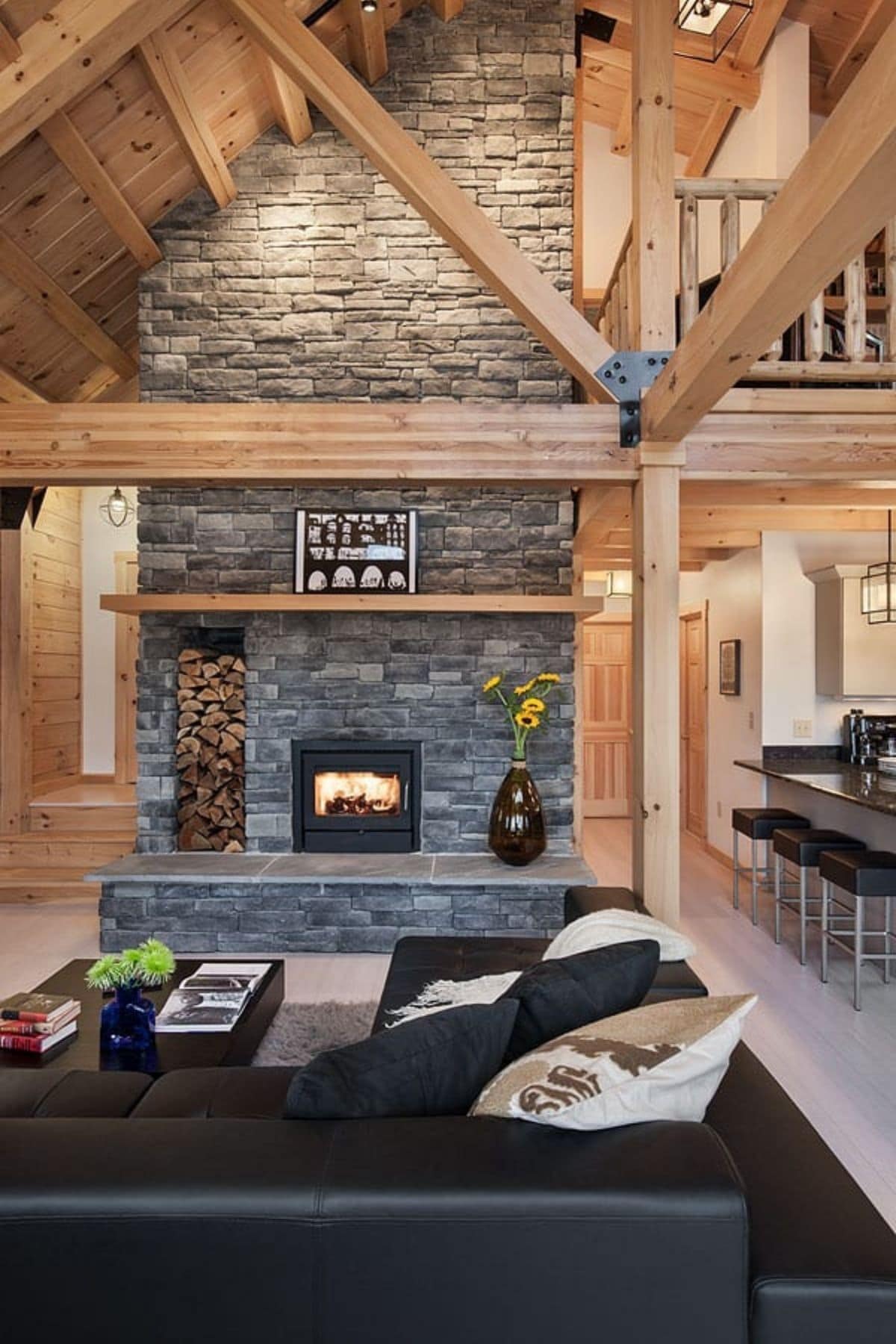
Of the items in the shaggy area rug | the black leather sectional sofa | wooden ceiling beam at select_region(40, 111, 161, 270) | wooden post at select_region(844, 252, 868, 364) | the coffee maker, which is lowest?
the shaggy area rug

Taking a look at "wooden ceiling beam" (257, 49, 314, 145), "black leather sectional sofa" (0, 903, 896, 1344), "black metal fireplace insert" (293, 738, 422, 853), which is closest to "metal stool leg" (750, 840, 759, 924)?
"black metal fireplace insert" (293, 738, 422, 853)

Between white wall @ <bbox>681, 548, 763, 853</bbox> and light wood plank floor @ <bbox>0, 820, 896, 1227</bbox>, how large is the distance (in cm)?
71

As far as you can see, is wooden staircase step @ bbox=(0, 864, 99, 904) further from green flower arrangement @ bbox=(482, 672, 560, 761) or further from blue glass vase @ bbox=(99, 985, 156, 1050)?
blue glass vase @ bbox=(99, 985, 156, 1050)

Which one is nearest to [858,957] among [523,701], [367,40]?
[523,701]

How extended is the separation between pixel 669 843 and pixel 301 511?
2.77 m

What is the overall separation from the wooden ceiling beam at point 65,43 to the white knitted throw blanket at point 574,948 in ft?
10.9

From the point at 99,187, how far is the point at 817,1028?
498cm

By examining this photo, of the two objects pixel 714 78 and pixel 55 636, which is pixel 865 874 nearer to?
pixel 714 78

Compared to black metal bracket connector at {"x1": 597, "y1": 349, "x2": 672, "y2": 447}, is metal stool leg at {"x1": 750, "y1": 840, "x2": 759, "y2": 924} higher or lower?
lower

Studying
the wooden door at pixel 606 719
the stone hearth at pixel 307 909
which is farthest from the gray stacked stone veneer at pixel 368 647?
the wooden door at pixel 606 719

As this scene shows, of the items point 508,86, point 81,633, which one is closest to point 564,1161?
point 508,86

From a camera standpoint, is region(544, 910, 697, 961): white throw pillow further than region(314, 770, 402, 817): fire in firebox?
No

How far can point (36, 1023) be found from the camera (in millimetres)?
2611

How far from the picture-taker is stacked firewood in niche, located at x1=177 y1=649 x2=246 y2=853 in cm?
511
